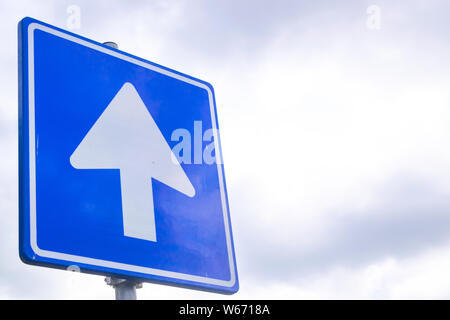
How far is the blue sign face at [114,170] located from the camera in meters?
1.82

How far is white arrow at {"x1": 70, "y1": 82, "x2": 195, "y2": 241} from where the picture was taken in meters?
1.98

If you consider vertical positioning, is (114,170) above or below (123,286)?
above

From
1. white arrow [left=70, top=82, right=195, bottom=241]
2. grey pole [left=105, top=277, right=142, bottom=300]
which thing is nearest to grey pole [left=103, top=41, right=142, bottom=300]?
grey pole [left=105, top=277, right=142, bottom=300]

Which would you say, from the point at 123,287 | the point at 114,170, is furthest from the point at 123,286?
the point at 114,170

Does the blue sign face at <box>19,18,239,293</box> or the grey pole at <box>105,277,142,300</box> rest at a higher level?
the blue sign face at <box>19,18,239,293</box>

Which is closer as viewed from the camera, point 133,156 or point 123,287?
point 123,287

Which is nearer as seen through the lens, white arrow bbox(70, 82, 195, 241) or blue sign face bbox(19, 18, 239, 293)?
blue sign face bbox(19, 18, 239, 293)

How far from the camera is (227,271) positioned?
217cm

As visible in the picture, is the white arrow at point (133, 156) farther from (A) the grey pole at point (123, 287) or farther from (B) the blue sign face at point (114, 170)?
(A) the grey pole at point (123, 287)

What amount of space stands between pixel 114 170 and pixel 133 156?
0.10m

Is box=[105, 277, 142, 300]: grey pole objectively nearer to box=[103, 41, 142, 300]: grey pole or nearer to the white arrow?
box=[103, 41, 142, 300]: grey pole

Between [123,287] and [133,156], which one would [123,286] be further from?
[133,156]

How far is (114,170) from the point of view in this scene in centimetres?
201
